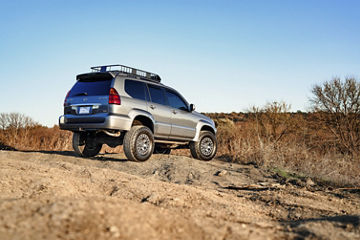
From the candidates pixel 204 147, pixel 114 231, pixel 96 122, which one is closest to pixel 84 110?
pixel 96 122

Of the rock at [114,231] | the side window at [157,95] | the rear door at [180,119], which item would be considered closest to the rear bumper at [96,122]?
A: the side window at [157,95]

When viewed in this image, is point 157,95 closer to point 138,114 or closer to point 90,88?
point 138,114

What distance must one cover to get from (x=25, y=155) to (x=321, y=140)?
13.0m

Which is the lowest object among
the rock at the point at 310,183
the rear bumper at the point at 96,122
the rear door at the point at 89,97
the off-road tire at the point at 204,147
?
the rock at the point at 310,183

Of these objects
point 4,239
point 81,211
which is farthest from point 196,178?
point 4,239

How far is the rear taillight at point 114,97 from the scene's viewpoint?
6.91 metres

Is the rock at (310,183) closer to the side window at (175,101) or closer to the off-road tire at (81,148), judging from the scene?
the side window at (175,101)

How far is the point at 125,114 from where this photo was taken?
711 centimetres

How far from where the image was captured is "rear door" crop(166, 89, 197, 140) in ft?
28.0

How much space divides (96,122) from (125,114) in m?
0.68

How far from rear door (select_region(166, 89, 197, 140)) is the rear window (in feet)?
6.74

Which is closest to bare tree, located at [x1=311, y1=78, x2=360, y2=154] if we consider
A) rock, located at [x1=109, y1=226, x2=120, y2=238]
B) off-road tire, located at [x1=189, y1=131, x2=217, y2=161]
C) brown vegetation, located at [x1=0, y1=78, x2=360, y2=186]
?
brown vegetation, located at [x1=0, y1=78, x2=360, y2=186]

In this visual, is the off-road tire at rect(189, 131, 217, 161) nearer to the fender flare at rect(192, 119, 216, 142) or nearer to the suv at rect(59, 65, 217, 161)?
the fender flare at rect(192, 119, 216, 142)

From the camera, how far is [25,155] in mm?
8305
